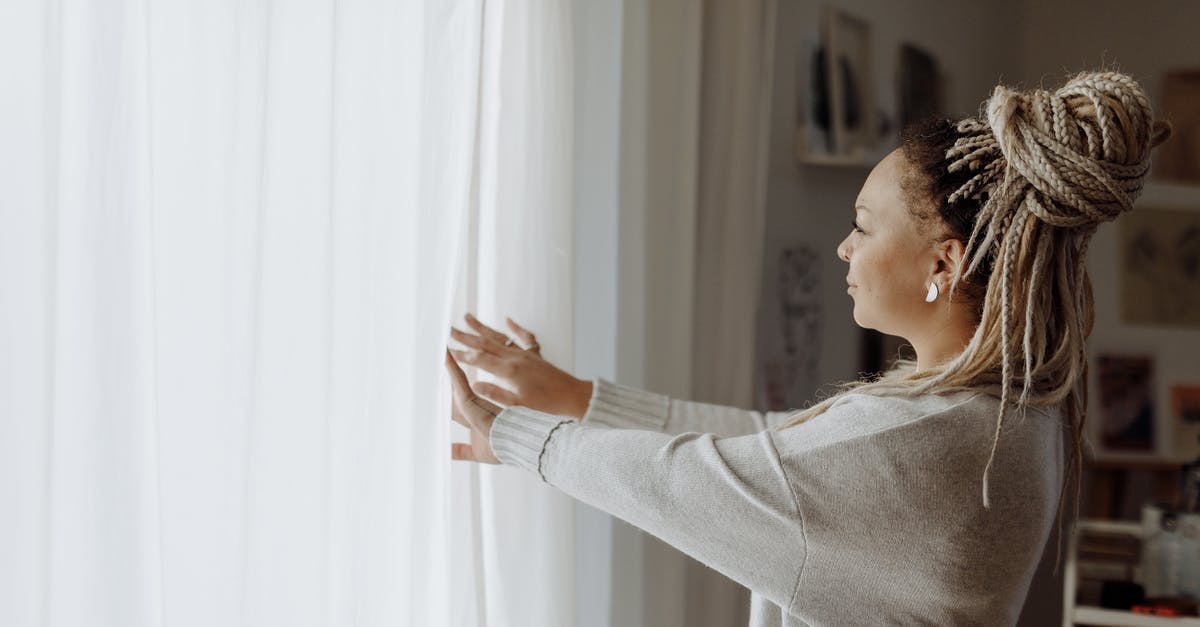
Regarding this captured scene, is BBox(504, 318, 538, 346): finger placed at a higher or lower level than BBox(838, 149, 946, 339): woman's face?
lower

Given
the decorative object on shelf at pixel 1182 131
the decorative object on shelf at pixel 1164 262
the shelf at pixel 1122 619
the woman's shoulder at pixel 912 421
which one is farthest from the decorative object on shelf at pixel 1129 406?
the woman's shoulder at pixel 912 421

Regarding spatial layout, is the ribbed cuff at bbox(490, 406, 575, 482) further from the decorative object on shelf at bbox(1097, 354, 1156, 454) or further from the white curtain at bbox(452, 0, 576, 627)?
the decorative object on shelf at bbox(1097, 354, 1156, 454)

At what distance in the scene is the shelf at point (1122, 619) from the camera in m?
2.01

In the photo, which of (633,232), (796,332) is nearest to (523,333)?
(633,232)

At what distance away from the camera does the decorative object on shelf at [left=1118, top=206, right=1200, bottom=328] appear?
2.85 meters

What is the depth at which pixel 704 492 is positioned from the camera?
3.55 ft

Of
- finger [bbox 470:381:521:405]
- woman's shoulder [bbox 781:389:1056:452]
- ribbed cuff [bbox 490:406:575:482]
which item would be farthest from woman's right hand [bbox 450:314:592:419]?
woman's shoulder [bbox 781:389:1056:452]

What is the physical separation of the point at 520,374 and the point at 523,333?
7 centimetres

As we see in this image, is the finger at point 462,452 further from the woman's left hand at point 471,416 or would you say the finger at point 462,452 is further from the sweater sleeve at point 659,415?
the sweater sleeve at point 659,415

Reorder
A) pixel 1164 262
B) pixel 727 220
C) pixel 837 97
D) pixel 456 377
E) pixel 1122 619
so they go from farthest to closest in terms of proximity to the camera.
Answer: pixel 1164 262 → pixel 837 97 → pixel 1122 619 → pixel 727 220 → pixel 456 377

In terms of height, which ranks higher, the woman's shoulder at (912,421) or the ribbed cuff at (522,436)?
the woman's shoulder at (912,421)

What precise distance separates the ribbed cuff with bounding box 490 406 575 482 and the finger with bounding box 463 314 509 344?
0.17 m

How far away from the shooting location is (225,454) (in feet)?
3.52

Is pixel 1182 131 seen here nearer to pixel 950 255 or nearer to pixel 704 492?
pixel 950 255
